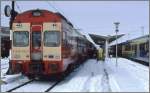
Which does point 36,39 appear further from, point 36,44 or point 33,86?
point 33,86

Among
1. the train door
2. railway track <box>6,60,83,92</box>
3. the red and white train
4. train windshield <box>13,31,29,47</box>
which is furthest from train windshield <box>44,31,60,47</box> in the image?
railway track <box>6,60,83,92</box>

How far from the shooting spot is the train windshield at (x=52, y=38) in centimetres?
1748

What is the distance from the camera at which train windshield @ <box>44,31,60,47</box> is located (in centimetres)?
1748

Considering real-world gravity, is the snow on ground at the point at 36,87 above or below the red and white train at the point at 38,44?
below

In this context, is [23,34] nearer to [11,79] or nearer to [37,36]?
[37,36]

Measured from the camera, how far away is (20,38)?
59.1 ft

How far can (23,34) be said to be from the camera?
17938mm

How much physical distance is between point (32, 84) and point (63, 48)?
6.75 feet

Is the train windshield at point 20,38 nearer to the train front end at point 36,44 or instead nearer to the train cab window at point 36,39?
the train front end at point 36,44

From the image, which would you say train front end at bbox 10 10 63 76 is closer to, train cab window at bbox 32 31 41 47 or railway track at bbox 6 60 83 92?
train cab window at bbox 32 31 41 47

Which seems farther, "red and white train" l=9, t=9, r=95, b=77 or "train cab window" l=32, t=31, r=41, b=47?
"train cab window" l=32, t=31, r=41, b=47

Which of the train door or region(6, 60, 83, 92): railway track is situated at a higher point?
the train door

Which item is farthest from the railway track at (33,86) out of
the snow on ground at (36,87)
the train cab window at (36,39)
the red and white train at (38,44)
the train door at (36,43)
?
the train cab window at (36,39)

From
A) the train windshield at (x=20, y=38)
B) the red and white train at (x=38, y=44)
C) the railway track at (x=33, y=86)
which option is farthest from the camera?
the train windshield at (x=20, y=38)
